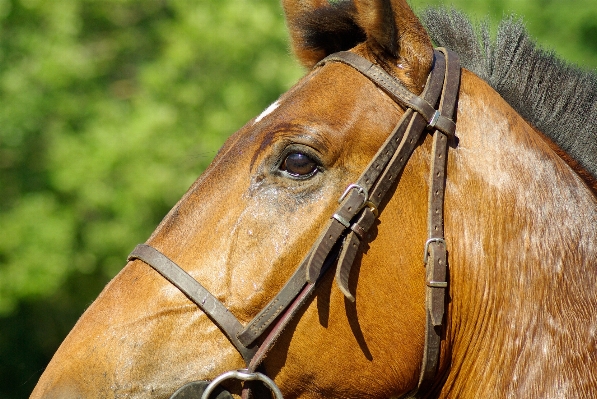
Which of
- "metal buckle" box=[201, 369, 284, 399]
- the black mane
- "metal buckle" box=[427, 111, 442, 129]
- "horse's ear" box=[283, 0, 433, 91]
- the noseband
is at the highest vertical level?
the black mane

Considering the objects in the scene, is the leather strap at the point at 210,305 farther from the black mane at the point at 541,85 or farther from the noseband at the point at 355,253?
the black mane at the point at 541,85

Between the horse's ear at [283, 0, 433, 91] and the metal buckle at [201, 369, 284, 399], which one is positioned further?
the horse's ear at [283, 0, 433, 91]

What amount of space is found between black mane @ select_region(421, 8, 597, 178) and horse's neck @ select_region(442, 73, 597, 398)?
29cm

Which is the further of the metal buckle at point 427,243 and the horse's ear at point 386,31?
the horse's ear at point 386,31

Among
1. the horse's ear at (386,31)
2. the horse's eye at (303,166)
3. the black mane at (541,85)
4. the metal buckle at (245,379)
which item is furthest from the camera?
the black mane at (541,85)

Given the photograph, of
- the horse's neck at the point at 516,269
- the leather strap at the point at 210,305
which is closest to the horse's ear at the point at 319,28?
the horse's neck at the point at 516,269

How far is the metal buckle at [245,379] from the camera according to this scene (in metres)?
2.56

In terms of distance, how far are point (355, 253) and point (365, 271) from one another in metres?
0.09

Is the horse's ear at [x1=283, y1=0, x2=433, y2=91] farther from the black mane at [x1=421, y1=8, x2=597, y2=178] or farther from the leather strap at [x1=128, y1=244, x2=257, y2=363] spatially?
the leather strap at [x1=128, y1=244, x2=257, y2=363]

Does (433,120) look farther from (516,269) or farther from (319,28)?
(319,28)

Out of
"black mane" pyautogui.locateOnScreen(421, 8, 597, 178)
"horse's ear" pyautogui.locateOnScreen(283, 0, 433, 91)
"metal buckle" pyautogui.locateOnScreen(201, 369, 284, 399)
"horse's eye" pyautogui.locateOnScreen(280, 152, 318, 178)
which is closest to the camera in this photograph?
"metal buckle" pyautogui.locateOnScreen(201, 369, 284, 399)

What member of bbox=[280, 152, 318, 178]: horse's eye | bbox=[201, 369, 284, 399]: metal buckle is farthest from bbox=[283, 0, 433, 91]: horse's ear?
bbox=[201, 369, 284, 399]: metal buckle

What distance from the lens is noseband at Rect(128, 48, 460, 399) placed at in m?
2.59

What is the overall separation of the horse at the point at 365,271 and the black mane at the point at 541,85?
0.79 ft
